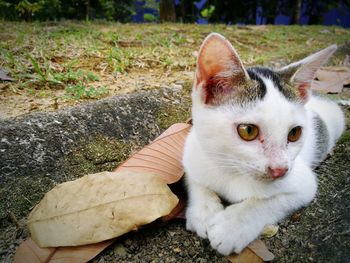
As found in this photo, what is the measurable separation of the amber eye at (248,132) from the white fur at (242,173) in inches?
0.8

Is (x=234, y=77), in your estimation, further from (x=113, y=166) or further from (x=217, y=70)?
(x=113, y=166)

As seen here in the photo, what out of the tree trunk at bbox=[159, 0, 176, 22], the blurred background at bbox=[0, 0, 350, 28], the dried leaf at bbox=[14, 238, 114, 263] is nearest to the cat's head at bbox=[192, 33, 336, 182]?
the dried leaf at bbox=[14, 238, 114, 263]

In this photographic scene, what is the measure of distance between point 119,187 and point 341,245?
1071 mm

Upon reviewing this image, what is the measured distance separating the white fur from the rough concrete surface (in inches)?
4.3

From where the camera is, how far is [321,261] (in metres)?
1.45

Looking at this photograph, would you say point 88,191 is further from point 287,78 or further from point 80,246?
point 287,78

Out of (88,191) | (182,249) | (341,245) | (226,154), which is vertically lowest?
(182,249)

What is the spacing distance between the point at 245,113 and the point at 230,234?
0.59 meters

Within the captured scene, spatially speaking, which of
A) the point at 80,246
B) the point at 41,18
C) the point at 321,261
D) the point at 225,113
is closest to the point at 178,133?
the point at 225,113

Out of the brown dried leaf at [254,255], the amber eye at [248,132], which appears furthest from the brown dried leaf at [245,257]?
the amber eye at [248,132]

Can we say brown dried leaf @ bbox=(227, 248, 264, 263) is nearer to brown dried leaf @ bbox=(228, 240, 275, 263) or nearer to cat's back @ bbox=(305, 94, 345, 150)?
brown dried leaf @ bbox=(228, 240, 275, 263)

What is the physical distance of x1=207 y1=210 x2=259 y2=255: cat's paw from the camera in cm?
154

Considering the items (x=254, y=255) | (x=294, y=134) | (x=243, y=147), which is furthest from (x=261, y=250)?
(x=294, y=134)

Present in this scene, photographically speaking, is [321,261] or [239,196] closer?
[321,261]
